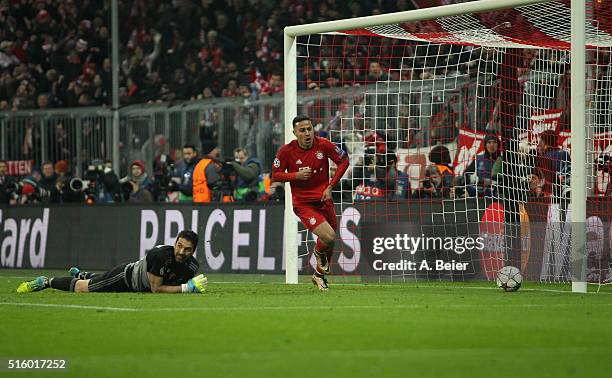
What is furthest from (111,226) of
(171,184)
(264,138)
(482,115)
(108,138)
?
(482,115)

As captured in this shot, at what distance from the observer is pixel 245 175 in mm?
20672

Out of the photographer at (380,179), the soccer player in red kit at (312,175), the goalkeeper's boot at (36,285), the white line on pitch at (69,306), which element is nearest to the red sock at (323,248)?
the soccer player in red kit at (312,175)

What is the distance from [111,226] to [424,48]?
6.12 m

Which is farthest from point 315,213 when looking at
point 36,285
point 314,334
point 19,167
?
point 19,167

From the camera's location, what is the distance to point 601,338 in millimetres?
8953

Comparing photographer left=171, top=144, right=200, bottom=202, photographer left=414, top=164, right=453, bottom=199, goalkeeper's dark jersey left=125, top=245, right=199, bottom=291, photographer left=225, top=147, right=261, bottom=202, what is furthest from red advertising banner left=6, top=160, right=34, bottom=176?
goalkeeper's dark jersey left=125, top=245, right=199, bottom=291

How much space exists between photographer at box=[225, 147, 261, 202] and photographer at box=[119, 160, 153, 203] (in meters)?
2.16

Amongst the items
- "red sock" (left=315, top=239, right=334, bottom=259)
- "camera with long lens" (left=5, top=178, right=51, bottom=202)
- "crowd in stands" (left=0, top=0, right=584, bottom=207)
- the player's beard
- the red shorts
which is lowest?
"red sock" (left=315, top=239, right=334, bottom=259)

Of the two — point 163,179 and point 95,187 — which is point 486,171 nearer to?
point 163,179

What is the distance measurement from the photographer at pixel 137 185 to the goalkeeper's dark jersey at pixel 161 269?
374 inches

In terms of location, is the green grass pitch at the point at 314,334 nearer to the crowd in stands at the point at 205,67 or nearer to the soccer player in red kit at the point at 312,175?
the soccer player in red kit at the point at 312,175

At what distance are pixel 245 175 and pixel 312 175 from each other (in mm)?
5816

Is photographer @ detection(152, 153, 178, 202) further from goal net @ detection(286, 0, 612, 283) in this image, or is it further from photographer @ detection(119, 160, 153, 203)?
goal net @ detection(286, 0, 612, 283)

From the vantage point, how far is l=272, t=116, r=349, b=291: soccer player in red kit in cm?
1481
